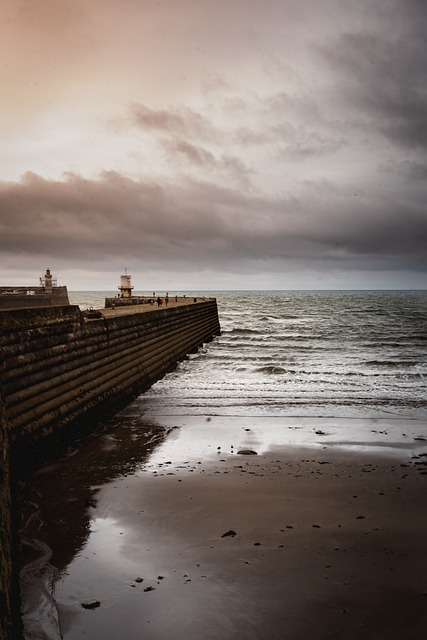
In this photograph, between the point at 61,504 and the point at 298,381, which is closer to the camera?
the point at 61,504

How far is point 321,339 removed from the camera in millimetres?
36719

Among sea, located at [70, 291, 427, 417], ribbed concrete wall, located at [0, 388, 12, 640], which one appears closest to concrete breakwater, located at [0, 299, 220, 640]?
ribbed concrete wall, located at [0, 388, 12, 640]

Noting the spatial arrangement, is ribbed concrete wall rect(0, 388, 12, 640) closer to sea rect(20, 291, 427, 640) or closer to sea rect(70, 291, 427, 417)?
sea rect(20, 291, 427, 640)

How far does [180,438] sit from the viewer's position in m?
10.6

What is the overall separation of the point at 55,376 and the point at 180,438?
3.22 metres

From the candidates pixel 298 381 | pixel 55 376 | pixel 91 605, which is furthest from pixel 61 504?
pixel 298 381

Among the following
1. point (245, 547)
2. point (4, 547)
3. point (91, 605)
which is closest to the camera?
point (4, 547)

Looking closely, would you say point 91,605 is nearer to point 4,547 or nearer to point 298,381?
point 4,547

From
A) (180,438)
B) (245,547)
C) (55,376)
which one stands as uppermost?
(55,376)

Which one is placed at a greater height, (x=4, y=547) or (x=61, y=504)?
(x=4, y=547)

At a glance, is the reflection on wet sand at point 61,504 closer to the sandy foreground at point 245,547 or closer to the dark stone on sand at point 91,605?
the sandy foreground at point 245,547

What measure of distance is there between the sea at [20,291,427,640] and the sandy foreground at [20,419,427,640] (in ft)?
0.13

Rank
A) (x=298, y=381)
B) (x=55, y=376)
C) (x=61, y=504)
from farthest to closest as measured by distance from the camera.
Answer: (x=298, y=381), (x=55, y=376), (x=61, y=504)

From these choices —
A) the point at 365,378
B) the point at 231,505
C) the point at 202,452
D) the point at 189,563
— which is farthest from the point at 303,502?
the point at 365,378
